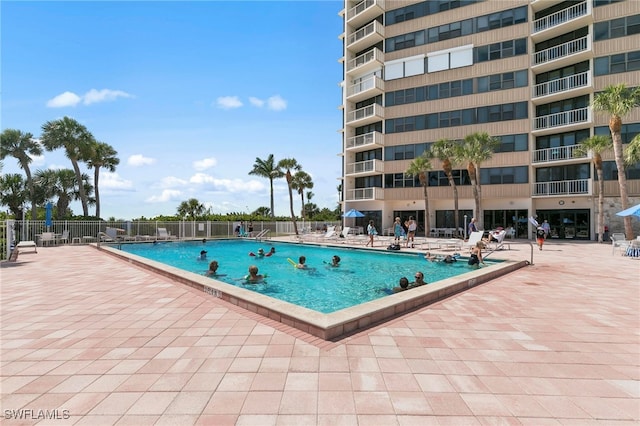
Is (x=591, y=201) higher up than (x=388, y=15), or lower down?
lower down

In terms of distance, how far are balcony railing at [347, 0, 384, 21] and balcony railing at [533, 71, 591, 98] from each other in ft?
54.2

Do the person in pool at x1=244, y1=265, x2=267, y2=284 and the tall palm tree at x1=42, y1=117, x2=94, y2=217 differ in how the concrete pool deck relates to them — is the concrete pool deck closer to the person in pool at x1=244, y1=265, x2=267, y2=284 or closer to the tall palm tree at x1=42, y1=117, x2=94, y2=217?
the person in pool at x1=244, y1=265, x2=267, y2=284

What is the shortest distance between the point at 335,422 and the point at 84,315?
204 inches

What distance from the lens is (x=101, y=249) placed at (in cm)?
1733

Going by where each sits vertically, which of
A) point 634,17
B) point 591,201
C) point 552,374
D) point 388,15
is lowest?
point 552,374

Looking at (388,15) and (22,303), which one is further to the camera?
(388,15)

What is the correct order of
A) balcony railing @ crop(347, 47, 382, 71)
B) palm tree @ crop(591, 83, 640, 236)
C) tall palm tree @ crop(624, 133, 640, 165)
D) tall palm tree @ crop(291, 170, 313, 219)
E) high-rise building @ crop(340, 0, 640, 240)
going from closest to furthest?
tall palm tree @ crop(624, 133, 640, 165)
palm tree @ crop(591, 83, 640, 236)
high-rise building @ crop(340, 0, 640, 240)
balcony railing @ crop(347, 47, 382, 71)
tall palm tree @ crop(291, 170, 313, 219)

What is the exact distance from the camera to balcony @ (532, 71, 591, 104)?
23.2 m

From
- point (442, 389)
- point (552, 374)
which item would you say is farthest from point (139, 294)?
point (552, 374)

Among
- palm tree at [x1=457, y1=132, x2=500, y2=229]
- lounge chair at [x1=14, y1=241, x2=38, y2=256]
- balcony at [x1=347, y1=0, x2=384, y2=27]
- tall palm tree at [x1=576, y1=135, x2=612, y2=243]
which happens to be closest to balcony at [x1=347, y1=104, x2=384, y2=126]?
palm tree at [x1=457, y1=132, x2=500, y2=229]

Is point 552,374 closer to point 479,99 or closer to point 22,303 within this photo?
point 22,303

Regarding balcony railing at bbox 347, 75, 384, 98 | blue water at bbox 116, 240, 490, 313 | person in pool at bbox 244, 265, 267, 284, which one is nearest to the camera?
blue water at bbox 116, 240, 490, 313
